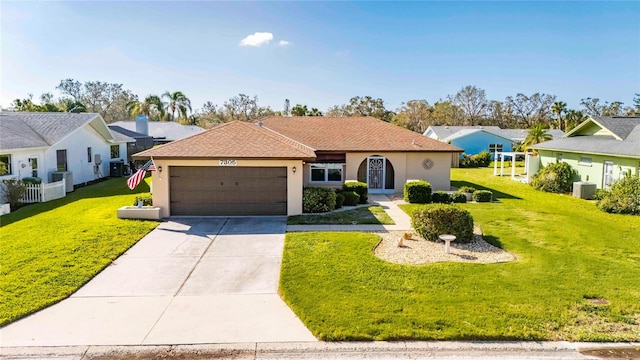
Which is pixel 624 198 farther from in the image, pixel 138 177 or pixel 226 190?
pixel 138 177

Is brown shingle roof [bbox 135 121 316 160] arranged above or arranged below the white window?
above

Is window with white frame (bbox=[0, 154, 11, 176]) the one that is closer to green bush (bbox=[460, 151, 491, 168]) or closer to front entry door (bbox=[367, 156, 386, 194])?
front entry door (bbox=[367, 156, 386, 194])

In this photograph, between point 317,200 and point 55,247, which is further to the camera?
point 317,200

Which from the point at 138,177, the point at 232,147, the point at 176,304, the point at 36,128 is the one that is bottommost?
the point at 176,304

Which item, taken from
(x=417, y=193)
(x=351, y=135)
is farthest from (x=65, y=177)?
(x=417, y=193)

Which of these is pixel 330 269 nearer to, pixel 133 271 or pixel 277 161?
pixel 133 271

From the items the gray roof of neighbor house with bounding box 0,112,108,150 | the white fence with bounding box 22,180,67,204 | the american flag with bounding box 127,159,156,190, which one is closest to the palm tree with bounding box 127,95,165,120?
the gray roof of neighbor house with bounding box 0,112,108,150
